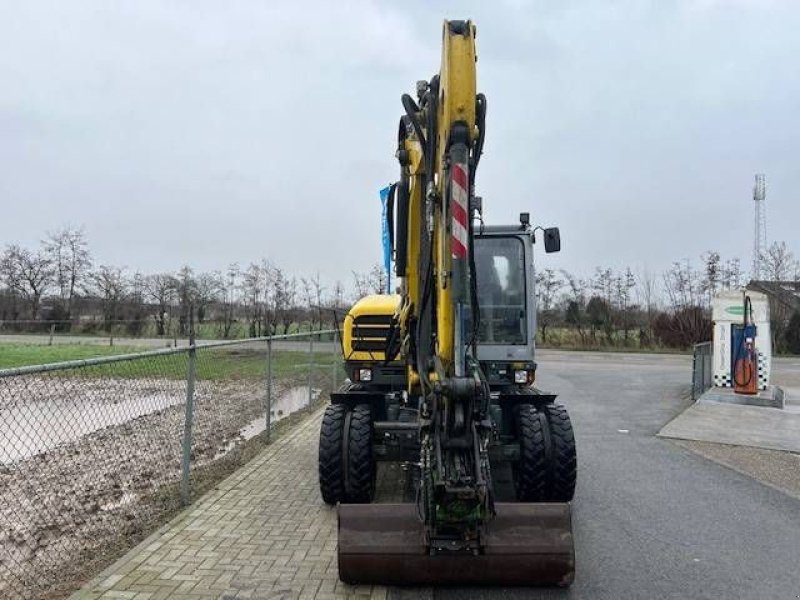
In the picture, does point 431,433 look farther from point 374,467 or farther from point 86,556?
point 86,556

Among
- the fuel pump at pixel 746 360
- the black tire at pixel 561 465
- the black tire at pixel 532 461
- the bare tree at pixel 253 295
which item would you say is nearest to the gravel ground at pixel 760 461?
the black tire at pixel 561 465

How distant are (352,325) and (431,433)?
2.95 m

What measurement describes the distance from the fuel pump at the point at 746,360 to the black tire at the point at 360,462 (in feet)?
37.1

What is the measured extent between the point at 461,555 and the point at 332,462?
1899mm

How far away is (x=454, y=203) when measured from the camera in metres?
3.96

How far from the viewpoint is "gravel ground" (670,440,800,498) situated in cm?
746

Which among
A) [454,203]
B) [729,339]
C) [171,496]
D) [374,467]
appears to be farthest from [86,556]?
[729,339]

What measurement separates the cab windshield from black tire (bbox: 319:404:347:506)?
169cm

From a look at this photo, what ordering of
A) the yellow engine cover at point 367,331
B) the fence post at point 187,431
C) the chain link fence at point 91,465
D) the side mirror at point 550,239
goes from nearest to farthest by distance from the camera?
the chain link fence at point 91,465, the fence post at point 187,431, the side mirror at point 550,239, the yellow engine cover at point 367,331

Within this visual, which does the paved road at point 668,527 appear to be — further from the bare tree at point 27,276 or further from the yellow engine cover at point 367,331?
the bare tree at point 27,276

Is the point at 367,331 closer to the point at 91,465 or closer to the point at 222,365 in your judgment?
the point at 222,365

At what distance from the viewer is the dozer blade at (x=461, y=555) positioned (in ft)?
13.6

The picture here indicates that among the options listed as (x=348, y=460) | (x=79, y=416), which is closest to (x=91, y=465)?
(x=79, y=416)

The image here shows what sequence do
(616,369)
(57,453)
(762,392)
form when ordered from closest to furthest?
(57,453), (762,392), (616,369)
